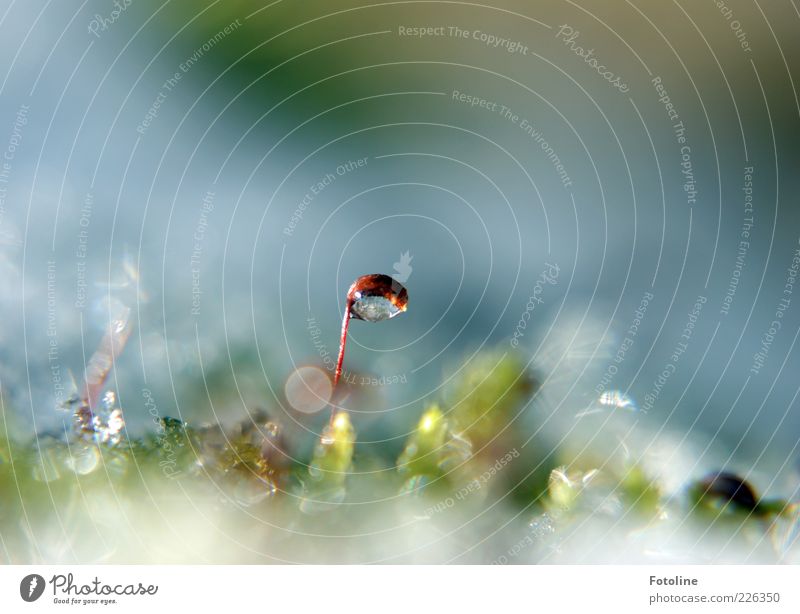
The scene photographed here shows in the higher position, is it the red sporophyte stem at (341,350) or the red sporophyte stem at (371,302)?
the red sporophyte stem at (371,302)

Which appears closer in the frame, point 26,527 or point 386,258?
point 26,527

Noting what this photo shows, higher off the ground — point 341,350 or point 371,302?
point 371,302

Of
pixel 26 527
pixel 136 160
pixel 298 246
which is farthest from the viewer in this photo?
pixel 298 246

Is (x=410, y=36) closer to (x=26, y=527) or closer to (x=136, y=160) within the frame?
(x=136, y=160)

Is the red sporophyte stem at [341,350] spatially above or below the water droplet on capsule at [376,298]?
below

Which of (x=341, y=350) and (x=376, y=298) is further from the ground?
(x=376, y=298)

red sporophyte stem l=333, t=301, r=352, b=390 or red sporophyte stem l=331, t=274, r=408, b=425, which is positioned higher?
red sporophyte stem l=331, t=274, r=408, b=425

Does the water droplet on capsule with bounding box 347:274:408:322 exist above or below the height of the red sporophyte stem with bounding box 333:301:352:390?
above

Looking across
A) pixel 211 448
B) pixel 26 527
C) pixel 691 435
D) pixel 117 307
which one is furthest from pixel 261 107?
pixel 691 435

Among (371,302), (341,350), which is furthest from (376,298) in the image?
(341,350)

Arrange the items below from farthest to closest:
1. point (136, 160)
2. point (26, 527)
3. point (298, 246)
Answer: point (298, 246), point (136, 160), point (26, 527)

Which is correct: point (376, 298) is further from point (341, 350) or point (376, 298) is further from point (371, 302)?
point (341, 350)
